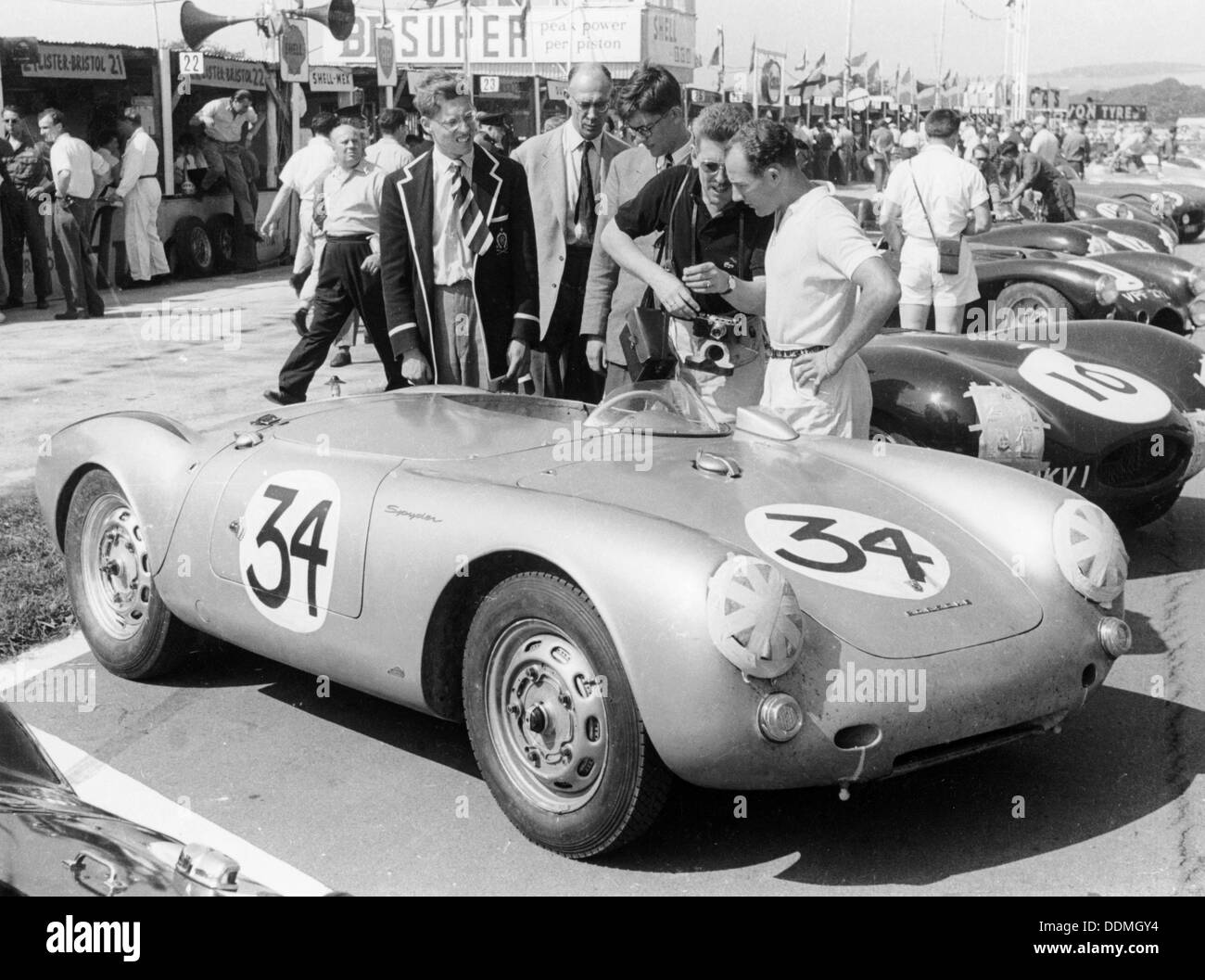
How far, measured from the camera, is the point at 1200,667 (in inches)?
192

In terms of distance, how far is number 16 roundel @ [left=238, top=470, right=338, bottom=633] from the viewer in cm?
402

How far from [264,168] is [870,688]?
16678mm

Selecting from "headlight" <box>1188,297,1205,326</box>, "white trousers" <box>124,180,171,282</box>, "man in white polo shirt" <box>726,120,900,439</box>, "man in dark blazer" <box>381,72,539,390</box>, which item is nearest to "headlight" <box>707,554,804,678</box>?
"man in white polo shirt" <box>726,120,900,439</box>

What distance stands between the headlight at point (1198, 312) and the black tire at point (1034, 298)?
779 mm

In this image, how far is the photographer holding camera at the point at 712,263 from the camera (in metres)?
5.10

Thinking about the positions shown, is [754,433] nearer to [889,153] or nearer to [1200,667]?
[1200,667]

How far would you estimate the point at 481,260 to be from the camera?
5762mm

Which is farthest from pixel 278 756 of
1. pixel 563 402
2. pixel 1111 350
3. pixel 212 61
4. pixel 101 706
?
pixel 212 61
